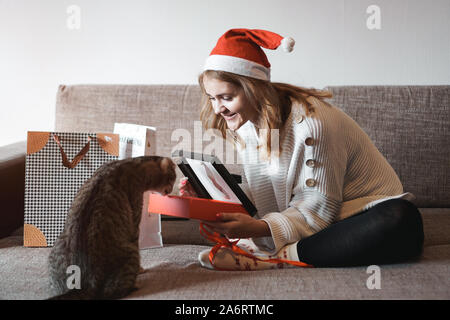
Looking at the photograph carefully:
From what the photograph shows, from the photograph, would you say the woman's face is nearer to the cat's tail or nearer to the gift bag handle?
the gift bag handle

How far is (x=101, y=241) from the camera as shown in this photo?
1013mm

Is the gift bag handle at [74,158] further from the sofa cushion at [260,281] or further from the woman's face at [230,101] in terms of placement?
the woman's face at [230,101]

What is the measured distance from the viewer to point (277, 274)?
119cm

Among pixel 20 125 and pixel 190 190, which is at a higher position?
pixel 20 125

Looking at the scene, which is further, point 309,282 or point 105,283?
point 309,282

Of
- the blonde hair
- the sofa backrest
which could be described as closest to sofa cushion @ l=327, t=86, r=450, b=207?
the sofa backrest

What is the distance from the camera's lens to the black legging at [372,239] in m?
1.17

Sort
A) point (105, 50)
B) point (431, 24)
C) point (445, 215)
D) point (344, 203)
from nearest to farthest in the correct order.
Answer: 1. point (344, 203)
2. point (445, 215)
3. point (431, 24)
4. point (105, 50)

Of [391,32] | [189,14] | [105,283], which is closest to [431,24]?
[391,32]

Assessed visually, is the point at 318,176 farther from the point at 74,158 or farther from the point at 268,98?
the point at 74,158

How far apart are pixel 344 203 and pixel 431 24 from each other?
129 centimetres

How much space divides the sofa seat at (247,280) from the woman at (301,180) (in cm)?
7

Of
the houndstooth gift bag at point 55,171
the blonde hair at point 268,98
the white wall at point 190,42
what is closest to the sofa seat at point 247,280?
the houndstooth gift bag at point 55,171

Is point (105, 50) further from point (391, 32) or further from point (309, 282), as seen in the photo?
point (309, 282)
